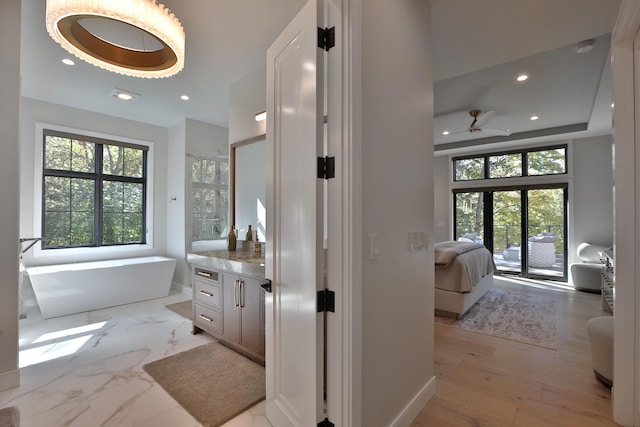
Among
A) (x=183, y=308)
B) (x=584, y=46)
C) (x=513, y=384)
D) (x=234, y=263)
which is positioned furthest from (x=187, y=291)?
(x=584, y=46)

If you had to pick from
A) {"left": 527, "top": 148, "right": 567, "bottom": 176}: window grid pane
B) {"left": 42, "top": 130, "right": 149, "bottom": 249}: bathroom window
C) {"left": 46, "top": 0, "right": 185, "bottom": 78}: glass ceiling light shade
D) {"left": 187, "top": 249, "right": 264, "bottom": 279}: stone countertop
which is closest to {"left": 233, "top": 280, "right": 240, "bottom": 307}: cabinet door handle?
{"left": 187, "top": 249, "right": 264, "bottom": 279}: stone countertop

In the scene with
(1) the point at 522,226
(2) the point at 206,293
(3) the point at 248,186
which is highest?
(3) the point at 248,186

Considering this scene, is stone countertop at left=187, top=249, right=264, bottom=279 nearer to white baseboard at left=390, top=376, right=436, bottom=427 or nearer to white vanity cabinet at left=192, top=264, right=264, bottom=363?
white vanity cabinet at left=192, top=264, right=264, bottom=363

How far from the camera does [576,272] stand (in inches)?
203

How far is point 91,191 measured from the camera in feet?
15.1

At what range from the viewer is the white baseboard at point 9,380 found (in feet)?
7.00

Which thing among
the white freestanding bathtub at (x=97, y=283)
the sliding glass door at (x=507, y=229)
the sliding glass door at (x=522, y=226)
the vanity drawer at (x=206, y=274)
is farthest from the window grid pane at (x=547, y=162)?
the white freestanding bathtub at (x=97, y=283)

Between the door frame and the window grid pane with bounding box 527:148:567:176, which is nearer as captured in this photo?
the door frame

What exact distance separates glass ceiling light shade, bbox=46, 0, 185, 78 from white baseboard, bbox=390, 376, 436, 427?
266 cm

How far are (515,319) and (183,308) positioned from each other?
428cm

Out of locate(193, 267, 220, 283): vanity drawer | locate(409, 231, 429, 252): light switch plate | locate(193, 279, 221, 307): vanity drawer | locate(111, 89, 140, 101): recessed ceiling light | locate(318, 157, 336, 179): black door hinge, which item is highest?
locate(111, 89, 140, 101): recessed ceiling light

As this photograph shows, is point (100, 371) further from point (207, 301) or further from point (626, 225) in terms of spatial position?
point (626, 225)

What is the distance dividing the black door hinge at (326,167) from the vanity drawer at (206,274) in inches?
75.6

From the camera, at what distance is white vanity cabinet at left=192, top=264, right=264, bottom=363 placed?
8.17 feet
